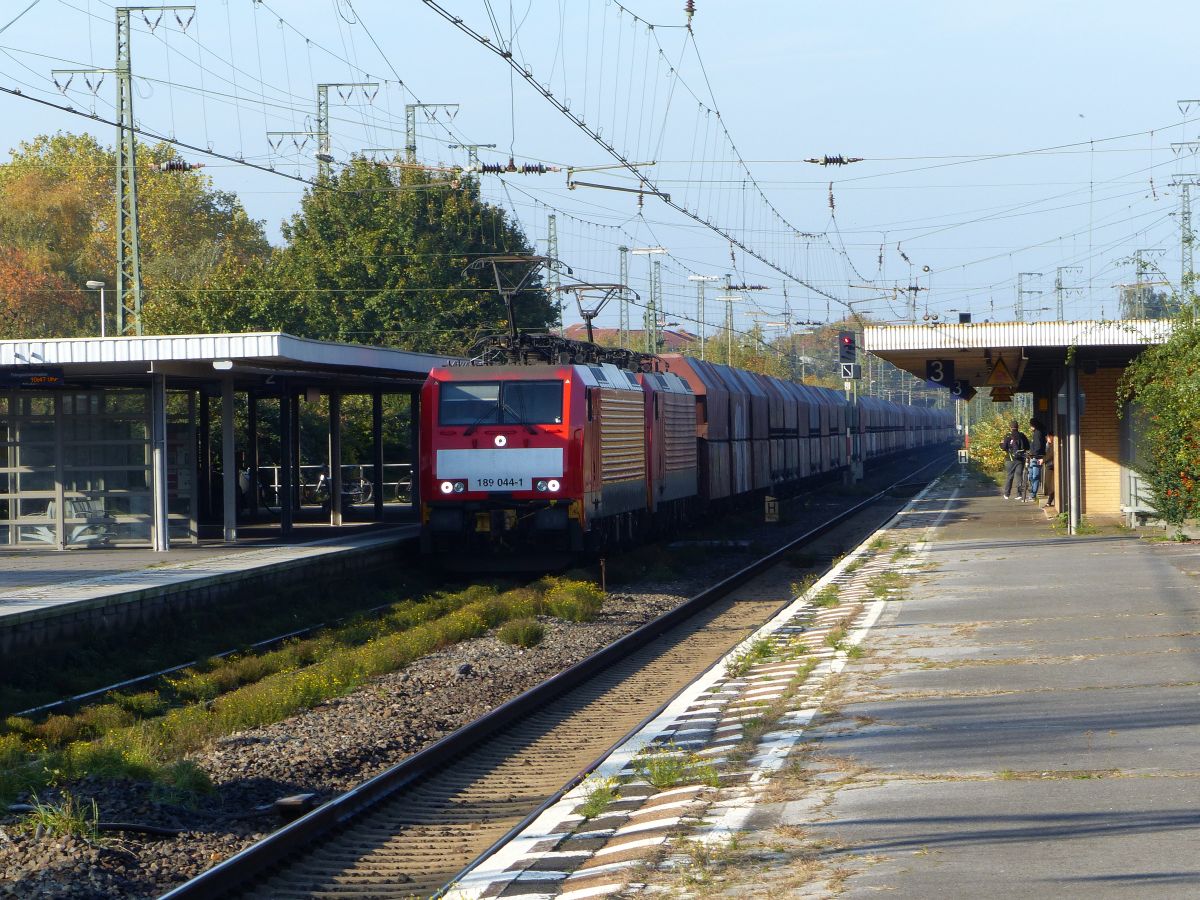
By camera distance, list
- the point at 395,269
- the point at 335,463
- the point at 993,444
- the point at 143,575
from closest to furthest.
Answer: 1. the point at 143,575
2. the point at 335,463
3. the point at 993,444
4. the point at 395,269

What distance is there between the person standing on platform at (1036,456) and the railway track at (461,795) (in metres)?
18.7

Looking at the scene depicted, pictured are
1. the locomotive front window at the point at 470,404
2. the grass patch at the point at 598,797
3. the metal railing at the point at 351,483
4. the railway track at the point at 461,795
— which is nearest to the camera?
the railway track at the point at 461,795

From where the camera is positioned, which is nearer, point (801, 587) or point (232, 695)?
point (232, 695)

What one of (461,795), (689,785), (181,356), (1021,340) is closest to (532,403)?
(181,356)

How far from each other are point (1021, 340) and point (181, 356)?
40.7ft

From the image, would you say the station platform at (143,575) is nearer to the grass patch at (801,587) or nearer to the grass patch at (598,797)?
the grass patch at (801,587)

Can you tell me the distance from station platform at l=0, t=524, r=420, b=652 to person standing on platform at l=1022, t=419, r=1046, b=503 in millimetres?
14559

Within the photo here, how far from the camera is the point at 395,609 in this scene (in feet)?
61.4

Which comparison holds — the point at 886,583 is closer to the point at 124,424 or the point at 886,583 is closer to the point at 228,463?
the point at 228,463

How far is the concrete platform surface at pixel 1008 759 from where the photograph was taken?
5.57 m

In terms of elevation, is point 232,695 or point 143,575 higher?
point 143,575

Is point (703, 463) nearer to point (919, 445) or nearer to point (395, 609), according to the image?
point (395, 609)

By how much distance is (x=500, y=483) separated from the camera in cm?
2003

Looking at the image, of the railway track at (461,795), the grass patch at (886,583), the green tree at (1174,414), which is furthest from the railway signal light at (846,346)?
the railway track at (461,795)
